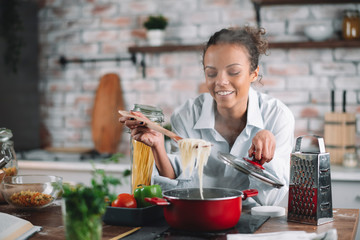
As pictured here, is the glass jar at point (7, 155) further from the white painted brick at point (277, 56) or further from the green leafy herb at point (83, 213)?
the white painted brick at point (277, 56)

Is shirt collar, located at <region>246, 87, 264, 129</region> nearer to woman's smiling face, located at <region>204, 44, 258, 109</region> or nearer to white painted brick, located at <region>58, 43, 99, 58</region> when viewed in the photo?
woman's smiling face, located at <region>204, 44, 258, 109</region>

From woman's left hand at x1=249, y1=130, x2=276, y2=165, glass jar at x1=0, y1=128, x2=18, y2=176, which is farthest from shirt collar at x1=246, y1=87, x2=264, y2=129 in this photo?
glass jar at x1=0, y1=128, x2=18, y2=176

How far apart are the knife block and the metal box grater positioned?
166 centimetres

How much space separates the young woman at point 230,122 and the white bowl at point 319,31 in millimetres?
1088

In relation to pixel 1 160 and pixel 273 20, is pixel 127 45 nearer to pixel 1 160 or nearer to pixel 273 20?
pixel 273 20

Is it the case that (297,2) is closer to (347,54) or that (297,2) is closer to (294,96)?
(347,54)

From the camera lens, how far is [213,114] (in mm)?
2152

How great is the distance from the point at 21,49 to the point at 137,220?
2769 millimetres

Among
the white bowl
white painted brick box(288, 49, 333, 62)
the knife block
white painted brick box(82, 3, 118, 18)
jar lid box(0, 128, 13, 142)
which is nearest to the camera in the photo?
jar lid box(0, 128, 13, 142)

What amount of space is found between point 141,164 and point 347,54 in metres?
2.09

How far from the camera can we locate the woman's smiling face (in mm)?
1913

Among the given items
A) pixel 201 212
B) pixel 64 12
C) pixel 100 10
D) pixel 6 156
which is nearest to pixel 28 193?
pixel 6 156

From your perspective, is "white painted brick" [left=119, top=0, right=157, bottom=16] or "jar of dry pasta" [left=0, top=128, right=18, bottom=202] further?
"white painted brick" [left=119, top=0, right=157, bottom=16]

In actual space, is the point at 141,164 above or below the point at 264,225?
above
